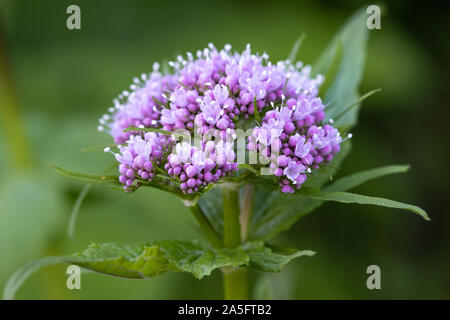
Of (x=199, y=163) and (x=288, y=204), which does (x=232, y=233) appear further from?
(x=199, y=163)

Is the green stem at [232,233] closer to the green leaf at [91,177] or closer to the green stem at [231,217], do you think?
the green stem at [231,217]

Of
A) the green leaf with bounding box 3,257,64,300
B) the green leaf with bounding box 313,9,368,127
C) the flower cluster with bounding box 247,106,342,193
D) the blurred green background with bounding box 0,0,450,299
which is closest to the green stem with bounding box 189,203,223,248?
the flower cluster with bounding box 247,106,342,193

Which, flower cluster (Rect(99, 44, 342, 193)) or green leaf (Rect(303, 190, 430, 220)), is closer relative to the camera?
green leaf (Rect(303, 190, 430, 220))

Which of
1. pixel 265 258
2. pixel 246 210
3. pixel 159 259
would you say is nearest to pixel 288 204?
pixel 246 210

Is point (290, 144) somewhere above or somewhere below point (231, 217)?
above

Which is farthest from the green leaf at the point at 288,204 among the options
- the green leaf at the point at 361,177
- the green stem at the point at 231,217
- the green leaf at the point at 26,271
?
the green leaf at the point at 26,271

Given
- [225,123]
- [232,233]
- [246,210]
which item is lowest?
[232,233]

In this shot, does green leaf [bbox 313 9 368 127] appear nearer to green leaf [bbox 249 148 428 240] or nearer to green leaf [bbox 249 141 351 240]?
green leaf [bbox 249 141 351 240]
